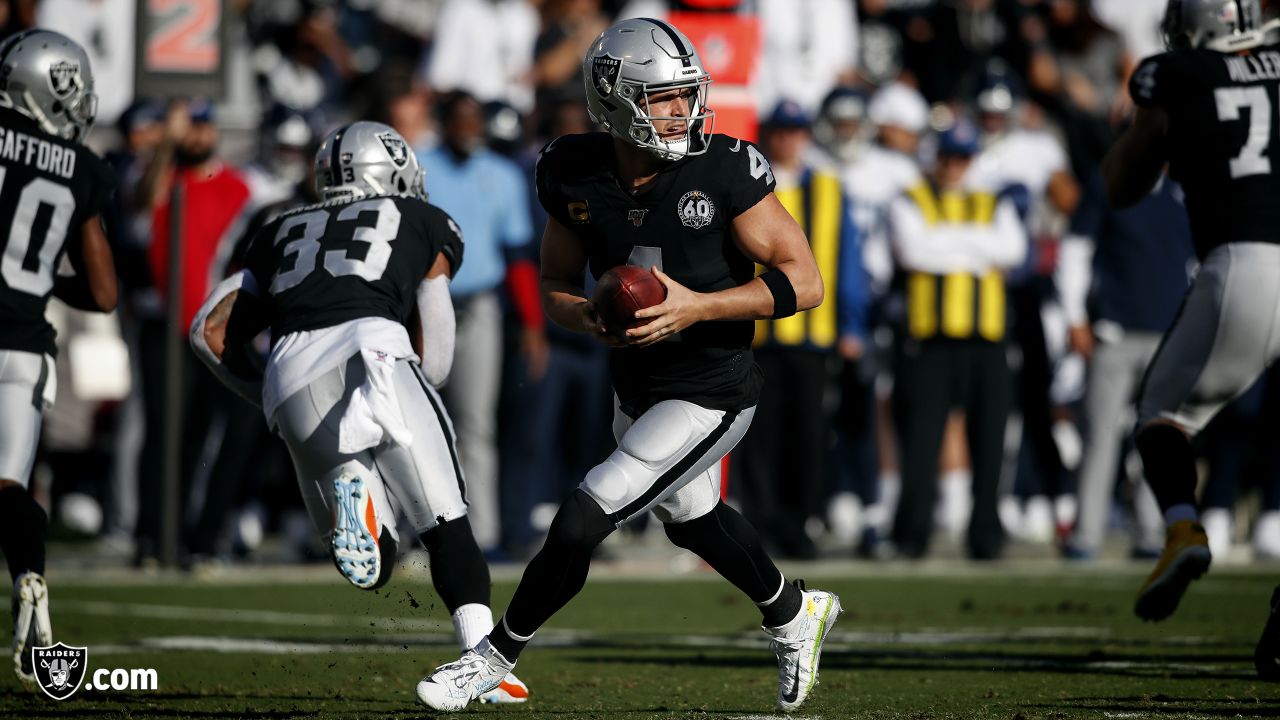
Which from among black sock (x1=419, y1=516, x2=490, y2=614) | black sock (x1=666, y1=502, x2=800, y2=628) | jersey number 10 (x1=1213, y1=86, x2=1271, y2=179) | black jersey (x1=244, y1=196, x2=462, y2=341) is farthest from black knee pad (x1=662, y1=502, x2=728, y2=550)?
jersey number 10 (x1=1213, y1=86, x2=1271, y2=179)

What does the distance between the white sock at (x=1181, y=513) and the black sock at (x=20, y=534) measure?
3480 mm

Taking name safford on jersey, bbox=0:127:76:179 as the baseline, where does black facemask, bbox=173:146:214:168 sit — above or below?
below

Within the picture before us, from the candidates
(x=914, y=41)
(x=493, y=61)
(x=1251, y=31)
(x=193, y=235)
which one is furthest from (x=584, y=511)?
(x=914, y=41)

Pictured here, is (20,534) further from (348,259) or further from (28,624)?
(348,259)

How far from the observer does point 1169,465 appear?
6.03m

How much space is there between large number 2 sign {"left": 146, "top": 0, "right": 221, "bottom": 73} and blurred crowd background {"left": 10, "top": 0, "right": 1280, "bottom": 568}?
0.23 metres

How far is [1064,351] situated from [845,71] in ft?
8.99

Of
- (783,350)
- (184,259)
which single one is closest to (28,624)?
(184,259)

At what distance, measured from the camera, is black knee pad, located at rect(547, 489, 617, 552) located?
4.99 metres

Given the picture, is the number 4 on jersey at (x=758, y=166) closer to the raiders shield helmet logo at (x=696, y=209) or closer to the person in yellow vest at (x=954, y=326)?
the raiders shield helmet logo at (x=696, y=209)

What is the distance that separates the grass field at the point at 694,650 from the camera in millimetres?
5438

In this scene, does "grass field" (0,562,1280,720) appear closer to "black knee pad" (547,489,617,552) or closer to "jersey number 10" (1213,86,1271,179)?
"black knee pad" (547,489,617,552)

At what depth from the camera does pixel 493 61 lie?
42.2ft

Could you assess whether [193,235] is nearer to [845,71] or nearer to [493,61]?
[493,61]
